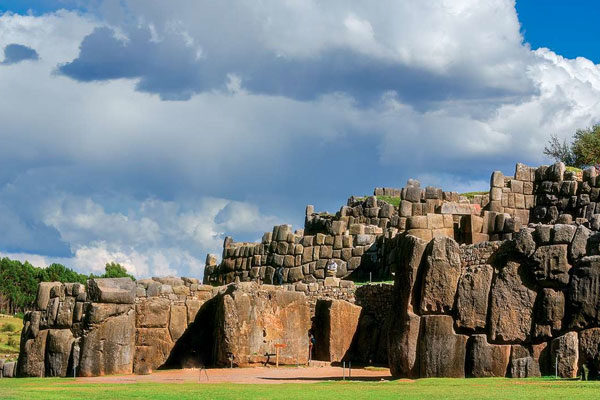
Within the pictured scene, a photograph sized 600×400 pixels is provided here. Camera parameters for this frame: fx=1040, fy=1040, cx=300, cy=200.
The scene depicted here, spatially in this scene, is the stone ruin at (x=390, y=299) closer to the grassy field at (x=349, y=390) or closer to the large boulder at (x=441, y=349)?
the large boulder at (x=441, y=349)

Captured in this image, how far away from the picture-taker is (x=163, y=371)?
118ft

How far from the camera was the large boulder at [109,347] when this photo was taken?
34.5m

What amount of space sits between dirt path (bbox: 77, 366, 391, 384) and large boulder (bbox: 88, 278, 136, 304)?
2.78 m

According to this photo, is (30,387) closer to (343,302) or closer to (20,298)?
(343,302)

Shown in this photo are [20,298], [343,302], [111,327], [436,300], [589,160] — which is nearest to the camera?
[436,300]

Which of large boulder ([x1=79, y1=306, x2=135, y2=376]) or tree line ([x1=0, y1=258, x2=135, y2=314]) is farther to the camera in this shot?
tree line ([x1=0, y1=258, x2=135, y2=314])

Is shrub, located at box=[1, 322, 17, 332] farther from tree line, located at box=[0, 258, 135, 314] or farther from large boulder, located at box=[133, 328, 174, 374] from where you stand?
large boulder, located at box=[133, 328, 174, 374]

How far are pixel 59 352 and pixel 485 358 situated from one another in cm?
1655

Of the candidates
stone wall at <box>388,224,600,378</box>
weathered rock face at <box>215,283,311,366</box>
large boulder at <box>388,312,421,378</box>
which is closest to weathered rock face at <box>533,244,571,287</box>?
stone wall at <box>388,224,600,378</box>

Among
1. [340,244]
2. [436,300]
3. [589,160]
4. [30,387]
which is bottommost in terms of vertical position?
[30,387]

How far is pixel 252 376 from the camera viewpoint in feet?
102

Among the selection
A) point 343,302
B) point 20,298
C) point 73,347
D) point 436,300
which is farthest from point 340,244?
point 20,298

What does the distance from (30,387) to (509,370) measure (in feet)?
40.0

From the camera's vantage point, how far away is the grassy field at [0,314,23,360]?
195 ft
